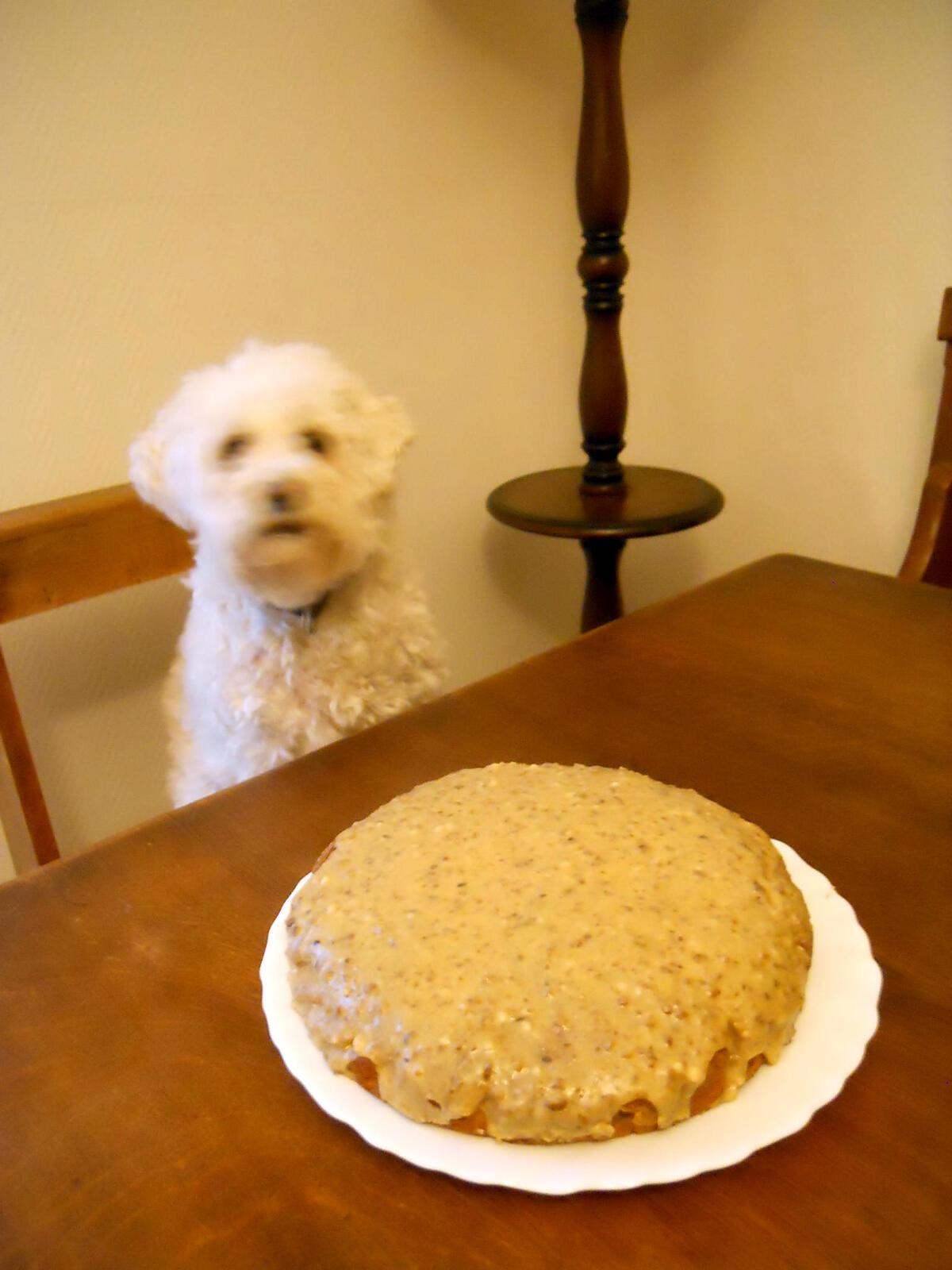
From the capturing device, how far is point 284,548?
1.02 metres

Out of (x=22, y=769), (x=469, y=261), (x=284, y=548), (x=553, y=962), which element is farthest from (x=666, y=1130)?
(x=469, y=261)

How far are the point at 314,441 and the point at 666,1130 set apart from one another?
2.78 ft

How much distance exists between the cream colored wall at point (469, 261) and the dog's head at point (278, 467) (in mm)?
342

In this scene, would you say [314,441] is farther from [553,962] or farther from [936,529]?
[936,529]

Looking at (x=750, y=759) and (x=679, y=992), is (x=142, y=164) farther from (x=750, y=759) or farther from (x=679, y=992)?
(x=679, y=992)

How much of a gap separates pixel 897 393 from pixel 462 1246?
1652mm

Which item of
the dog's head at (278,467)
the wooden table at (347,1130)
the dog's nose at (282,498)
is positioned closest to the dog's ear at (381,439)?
the dog's head at (278,467)

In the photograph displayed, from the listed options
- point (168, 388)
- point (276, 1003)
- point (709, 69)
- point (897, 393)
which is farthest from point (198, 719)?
point (709, 69)

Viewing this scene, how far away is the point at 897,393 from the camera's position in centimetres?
171

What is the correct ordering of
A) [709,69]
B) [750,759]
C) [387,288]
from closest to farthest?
[750,759]
[387,288]
[709,69]

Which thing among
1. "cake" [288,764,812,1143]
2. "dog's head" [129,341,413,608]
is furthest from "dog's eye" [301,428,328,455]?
"cake" [288,764,812,1143]

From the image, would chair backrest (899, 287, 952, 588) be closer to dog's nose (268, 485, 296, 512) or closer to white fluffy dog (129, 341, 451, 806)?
white fluffy dog (129, 341, 451, 806)

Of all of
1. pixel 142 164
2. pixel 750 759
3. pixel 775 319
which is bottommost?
pixel 750 759

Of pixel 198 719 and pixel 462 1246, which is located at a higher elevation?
pixel 462 1246
